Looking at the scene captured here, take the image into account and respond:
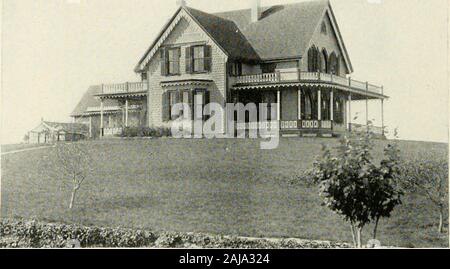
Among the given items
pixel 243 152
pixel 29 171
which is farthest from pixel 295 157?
pixel 29 171

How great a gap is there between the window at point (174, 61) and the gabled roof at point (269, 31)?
99 cm

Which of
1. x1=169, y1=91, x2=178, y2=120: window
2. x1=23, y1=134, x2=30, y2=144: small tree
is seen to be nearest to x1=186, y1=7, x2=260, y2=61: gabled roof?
x1=169, y1=91, x2=178, y2=120: window

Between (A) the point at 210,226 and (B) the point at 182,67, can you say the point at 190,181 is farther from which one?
(B) the point at 182,67

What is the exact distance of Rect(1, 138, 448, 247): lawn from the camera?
17016mm

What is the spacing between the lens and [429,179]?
16594 mm

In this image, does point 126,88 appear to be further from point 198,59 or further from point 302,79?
point 302,79

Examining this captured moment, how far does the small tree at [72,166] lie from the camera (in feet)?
65.7

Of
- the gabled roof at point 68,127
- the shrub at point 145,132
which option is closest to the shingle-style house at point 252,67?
the gabled roof at point 68,127

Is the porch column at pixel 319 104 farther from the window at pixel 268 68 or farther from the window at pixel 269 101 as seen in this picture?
the window at pixel 268 68

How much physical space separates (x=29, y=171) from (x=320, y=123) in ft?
43.3

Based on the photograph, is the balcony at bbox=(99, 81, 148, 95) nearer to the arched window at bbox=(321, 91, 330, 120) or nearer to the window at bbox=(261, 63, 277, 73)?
the window at bbox=(261, 63, 277, 73)

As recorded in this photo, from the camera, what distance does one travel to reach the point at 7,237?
17.5m
